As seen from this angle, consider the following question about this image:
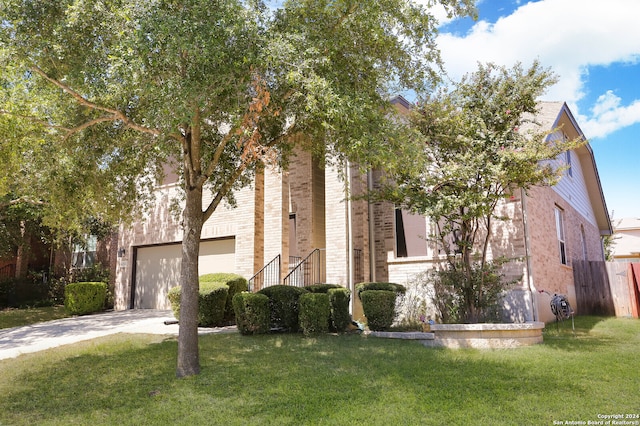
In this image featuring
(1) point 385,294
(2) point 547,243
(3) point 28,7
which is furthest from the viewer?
(2) point 547,243

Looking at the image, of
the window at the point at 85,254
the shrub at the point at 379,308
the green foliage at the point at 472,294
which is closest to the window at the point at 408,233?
the green foliage at the point at 472,294

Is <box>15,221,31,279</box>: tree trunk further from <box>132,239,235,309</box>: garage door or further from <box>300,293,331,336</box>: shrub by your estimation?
<box>300,293,331,336</box>: shrub

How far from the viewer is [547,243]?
12125mm

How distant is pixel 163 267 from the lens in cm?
1571

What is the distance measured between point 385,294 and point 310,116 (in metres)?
4.41

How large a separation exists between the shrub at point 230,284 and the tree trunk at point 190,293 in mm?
4775

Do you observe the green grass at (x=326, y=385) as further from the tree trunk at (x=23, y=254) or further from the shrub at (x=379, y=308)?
the tree trunk at (x=23, y=254)

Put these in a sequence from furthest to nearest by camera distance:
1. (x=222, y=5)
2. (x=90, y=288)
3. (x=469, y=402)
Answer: (x=90, y=288) → (x=222, y=5) → (x=469, y=402)

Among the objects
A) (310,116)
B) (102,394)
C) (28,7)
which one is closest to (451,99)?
(310,116)

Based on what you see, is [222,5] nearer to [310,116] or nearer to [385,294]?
[310,116]

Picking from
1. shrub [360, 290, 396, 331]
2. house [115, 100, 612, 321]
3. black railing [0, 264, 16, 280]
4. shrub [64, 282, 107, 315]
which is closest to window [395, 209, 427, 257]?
house [115, 100, 612, 321]

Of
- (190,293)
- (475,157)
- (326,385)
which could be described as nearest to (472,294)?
(475,157)

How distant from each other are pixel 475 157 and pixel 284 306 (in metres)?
5.13

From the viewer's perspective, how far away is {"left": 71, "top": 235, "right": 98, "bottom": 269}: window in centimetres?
1839
